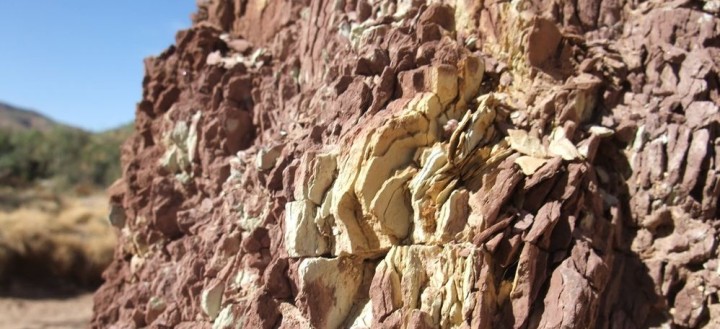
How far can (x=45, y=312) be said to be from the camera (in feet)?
44.9

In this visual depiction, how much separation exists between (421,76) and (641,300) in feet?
8.01

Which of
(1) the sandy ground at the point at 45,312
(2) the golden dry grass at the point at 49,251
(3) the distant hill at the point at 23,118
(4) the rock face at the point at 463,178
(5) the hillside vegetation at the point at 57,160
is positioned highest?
(3) the distant hill at the point at 23,118

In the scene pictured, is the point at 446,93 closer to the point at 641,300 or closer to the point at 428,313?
the point at 428,313

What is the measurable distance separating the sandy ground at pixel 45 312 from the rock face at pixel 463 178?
26.6ft

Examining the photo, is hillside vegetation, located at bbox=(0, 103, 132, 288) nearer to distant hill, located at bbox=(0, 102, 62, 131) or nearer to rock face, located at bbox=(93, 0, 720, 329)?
rock face, located at bbox=(93, 0, 720, 329)

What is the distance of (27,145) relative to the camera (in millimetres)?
35375

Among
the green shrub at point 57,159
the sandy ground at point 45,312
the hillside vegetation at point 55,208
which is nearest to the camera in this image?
the sandy ground at point 45,312

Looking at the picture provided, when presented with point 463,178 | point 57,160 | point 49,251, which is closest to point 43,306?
point 49,251

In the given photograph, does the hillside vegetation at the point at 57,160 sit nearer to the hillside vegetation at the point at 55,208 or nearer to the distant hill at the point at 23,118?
the hillside vegetation at the point at 55,208

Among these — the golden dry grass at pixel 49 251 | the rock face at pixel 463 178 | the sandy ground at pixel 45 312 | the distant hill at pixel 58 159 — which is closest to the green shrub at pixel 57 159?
the distant hill at pixel 58 159

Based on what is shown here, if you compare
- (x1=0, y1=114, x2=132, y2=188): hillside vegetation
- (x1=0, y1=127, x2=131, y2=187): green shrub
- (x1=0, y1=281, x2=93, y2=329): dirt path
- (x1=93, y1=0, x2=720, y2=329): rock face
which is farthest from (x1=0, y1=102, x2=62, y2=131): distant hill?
(x1=93, y1=0, x2=720, y2=329): rock face

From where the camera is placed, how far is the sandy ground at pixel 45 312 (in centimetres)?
1269

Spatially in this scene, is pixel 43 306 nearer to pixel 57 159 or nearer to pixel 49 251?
pixel 49 251

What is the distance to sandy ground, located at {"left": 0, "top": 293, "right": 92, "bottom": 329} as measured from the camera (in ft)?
41.6
